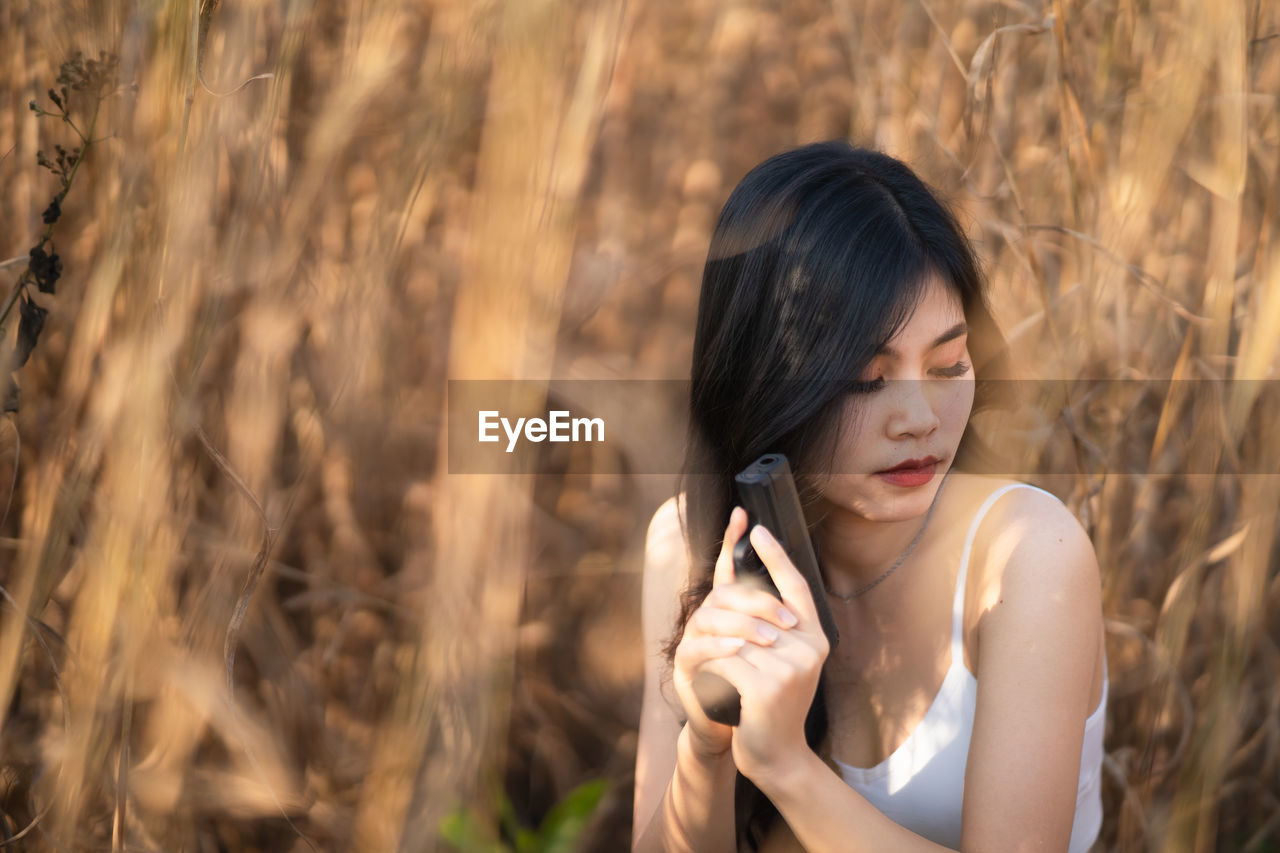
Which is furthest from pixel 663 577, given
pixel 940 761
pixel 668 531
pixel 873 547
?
pixel 940 761

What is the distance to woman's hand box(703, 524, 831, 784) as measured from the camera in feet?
2.13

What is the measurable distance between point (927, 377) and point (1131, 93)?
55cm

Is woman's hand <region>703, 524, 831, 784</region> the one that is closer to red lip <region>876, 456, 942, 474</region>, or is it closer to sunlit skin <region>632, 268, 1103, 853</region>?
sunlit skin <region>632, 268, 1103, 853</region>

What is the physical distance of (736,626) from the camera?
66cm

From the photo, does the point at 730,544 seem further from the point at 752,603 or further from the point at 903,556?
the point at 903,556

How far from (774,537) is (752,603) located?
0.05 m

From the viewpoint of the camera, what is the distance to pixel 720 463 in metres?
0.88

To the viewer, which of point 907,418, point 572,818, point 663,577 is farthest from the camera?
point 663,577

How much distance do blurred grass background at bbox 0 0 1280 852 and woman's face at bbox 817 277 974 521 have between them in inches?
10.5

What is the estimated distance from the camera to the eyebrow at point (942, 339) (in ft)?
2.54

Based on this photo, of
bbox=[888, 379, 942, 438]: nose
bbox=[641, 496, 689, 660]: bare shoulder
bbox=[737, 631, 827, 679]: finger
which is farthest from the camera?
bbox=[641, 496, 689, 660]: bare shoulder

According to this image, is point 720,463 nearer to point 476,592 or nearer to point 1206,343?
point 476,592

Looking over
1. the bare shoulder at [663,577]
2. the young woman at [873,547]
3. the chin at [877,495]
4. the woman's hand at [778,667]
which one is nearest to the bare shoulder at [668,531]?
the bare shoulder at [663,577]

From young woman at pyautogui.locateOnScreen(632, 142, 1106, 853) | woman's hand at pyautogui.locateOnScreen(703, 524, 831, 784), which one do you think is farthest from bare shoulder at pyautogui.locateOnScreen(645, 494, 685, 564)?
woman's hand at pyautogui.locateOnScreen(703, 524, 831, 784)
